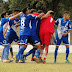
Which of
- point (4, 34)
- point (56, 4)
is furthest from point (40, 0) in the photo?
point (4, 34)

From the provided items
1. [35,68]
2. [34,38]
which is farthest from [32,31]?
[35,68]

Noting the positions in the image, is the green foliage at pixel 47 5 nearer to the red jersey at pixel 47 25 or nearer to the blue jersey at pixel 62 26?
the blue jersey at pixel 62 26

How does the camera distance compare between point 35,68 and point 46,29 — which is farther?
point 46,29

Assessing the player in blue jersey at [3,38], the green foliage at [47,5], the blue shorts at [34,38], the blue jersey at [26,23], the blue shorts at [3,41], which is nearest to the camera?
the blue jersey at [26,23]

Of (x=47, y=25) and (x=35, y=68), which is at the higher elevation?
(x=47, y=25)

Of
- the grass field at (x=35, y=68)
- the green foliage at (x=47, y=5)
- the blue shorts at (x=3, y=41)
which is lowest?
the grass field at (x=35, y=68)

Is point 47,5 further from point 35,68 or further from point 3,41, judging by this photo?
point 35,68

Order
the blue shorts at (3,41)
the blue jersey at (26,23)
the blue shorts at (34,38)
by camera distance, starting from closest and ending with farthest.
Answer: the blue jersey at (26,23) < the blue shorts at (34,38) < the blue shorts at (3,41)

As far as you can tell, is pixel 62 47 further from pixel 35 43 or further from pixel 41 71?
pixel 41 71

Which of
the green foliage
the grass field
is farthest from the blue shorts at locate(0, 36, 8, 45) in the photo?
the green foliage

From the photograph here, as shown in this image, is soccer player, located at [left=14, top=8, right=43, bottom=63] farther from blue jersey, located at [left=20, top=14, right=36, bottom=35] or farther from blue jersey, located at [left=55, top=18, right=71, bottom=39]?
blue jersey, located at [left=55, top=18, right=71, bottom=39]

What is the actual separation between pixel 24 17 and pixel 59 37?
5.26ft

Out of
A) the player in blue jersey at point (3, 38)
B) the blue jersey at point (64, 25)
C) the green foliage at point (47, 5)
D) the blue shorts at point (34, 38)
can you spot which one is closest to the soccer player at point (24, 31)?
the blue shorts at point (34, 38)

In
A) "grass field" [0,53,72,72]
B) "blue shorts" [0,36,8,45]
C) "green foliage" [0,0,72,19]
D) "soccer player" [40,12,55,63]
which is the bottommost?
"grass field" [0,53,72,72]
